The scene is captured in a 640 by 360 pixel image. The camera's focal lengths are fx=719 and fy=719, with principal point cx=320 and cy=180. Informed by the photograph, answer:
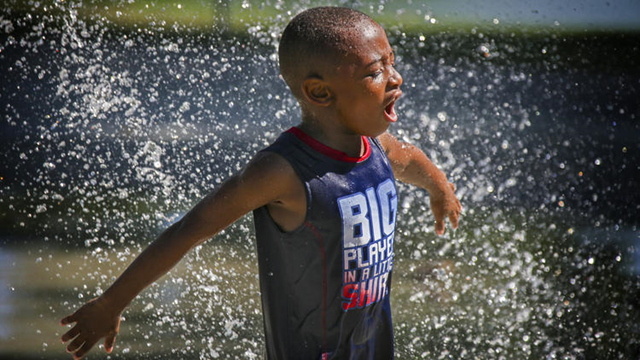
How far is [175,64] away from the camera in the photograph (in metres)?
4.33

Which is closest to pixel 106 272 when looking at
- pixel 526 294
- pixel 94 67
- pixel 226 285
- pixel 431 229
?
pixel 226 285

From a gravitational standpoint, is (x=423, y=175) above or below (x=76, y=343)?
above

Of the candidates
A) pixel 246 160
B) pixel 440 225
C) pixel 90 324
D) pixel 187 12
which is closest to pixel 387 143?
pixel 440 225

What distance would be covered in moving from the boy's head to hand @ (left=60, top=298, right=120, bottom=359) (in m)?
0.58

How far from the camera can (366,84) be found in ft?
4.75

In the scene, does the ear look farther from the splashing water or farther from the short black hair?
the splashing water

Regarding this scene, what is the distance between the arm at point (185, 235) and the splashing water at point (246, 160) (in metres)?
1.11

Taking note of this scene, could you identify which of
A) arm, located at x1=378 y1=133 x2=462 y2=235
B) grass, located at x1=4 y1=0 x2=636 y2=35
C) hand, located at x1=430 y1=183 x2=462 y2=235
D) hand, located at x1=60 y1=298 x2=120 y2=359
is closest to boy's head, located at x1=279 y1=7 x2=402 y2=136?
arm, located at x1=378 y1=133 x2=462 y2=235

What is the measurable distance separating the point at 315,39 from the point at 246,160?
2.15m

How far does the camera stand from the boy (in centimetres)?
143

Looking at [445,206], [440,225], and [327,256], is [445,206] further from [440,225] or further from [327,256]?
[327,256]

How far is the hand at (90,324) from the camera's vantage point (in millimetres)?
1415

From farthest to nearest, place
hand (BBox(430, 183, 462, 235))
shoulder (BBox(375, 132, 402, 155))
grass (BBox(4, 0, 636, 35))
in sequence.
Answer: grass (BBox(4, 0, 636, 35)) < hand (BBox(430, 183, 462, 235)) < shoulder (BBox(375, 132, 402, 155))

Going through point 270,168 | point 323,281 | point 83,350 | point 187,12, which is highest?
point 187,12
